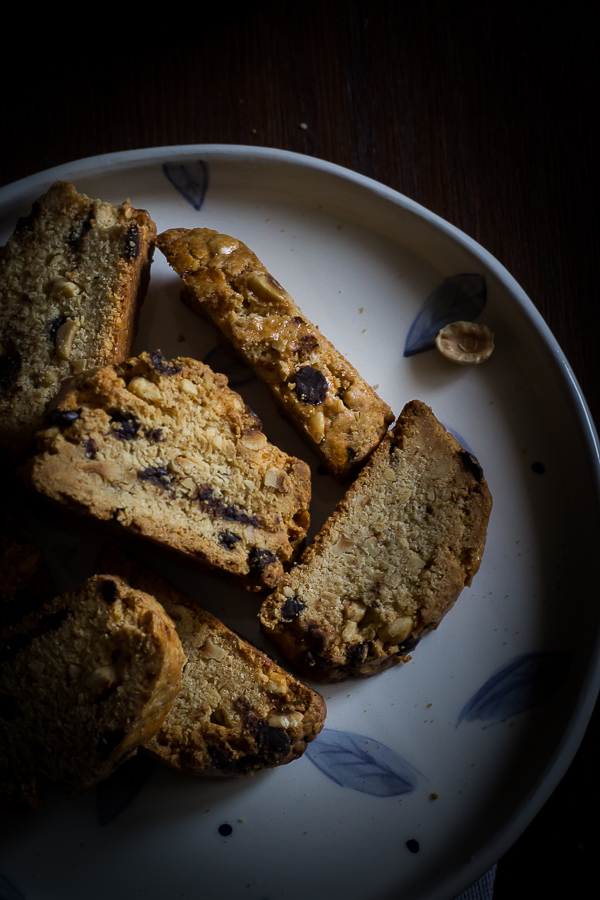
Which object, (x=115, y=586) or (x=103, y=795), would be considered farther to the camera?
(x=103, y=795)

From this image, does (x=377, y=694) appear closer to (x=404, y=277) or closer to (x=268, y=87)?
(x=404, y=277)

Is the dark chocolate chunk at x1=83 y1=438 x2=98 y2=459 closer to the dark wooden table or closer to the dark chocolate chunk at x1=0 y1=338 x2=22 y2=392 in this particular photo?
the dark chocolate chunk at x1=0 y1=338 x2=22 y2=392

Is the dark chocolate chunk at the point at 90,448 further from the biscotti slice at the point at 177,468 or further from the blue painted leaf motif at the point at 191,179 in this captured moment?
the blue painted leaf motif at the point at 191,179

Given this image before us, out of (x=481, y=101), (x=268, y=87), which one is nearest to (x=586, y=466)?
(x=481, y=101)

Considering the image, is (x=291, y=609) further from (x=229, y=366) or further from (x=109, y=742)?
(x=229, y=366)

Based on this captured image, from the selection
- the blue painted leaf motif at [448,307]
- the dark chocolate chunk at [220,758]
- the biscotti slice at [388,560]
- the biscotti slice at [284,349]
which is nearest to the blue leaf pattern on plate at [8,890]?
the dark chocolate chunk at [220,758]
